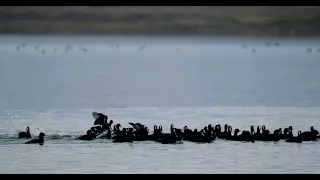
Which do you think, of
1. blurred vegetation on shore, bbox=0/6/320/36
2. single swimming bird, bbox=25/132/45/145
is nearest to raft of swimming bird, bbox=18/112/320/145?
single swimming bird, bbox=25/132/45/145

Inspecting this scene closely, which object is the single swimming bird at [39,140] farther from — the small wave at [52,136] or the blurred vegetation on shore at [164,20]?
the blurred vegetation on shore at [164,20]

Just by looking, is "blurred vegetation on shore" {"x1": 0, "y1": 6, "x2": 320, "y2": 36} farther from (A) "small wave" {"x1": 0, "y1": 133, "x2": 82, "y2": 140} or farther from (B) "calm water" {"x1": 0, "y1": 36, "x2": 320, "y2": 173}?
(A) "small wave" {"x1": 0, "y1": 133, "x2": 82, "y2": 140}

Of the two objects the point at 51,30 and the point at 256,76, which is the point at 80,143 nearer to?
the point at 51,30

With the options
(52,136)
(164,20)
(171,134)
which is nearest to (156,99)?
(171,134)

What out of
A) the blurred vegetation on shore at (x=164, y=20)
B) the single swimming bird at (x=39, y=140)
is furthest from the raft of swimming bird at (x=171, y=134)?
the blurred vegetation on shore at (x=164, y=20)
